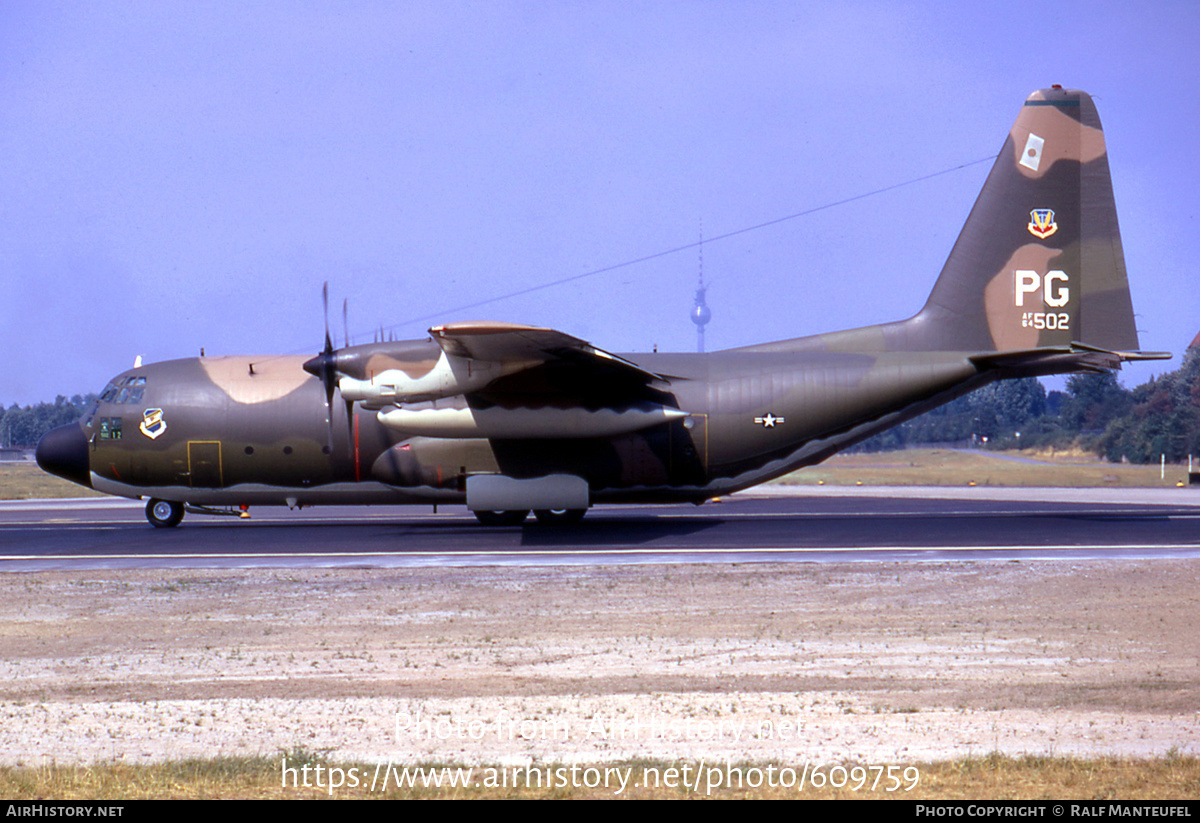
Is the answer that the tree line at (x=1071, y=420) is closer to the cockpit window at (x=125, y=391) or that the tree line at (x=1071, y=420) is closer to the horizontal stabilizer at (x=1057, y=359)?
the cockpit window at (x=125, y=391)

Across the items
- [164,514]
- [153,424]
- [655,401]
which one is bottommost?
[164,514]

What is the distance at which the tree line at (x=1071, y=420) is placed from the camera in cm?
7562

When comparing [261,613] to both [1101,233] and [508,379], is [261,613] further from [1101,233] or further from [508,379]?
[1101,233]

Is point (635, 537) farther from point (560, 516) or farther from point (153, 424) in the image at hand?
point (153, 424)

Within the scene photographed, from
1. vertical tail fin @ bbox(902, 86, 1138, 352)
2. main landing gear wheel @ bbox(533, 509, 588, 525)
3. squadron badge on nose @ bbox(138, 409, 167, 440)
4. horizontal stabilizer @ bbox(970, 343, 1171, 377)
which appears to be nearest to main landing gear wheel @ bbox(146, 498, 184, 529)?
squadron badge on nose @ bbox(138, 409, 167, 440)

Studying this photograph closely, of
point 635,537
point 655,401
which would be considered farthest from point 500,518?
point 655,401

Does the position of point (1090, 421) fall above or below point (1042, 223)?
below

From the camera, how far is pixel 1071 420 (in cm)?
11162

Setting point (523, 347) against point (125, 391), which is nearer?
point (523, 347)

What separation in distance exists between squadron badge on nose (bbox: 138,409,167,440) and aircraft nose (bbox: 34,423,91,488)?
1.68 metres

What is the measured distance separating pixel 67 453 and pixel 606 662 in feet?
60.5

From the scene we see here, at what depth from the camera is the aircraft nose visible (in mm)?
23391

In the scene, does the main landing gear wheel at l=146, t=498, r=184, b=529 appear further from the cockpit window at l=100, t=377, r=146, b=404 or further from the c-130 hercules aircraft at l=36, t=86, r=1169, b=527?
the cockpit window at l=100, t=377, r=146, b=404

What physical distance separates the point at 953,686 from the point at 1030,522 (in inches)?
612
